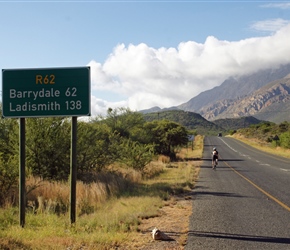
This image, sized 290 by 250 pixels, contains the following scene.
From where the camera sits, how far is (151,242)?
742 centimetres

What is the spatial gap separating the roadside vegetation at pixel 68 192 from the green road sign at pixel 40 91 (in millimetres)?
2694

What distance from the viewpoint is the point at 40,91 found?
888 centimetres

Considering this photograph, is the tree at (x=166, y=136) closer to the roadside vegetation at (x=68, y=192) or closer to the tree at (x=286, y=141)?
the roadside vegetation at (x=68, y=192)

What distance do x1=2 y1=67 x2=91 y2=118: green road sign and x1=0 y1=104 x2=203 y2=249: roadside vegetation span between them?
2.69m

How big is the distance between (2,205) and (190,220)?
5921mm

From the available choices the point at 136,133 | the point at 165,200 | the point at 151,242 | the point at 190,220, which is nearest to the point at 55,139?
the point at 165,200

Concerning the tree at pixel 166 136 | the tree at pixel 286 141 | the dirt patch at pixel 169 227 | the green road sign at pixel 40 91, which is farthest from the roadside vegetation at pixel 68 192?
the tree at pixel 286 141

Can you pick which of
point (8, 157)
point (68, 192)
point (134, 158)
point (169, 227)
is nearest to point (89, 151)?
point (8, 157)

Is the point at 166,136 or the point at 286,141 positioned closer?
the point at 166,136

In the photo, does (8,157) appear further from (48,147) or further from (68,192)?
(68,192)

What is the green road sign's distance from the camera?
8.83 metres

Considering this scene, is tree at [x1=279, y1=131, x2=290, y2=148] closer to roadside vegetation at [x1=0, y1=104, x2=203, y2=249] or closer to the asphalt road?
roadside vegetation at [x1=0, y1=104, x2=203, y2=249]

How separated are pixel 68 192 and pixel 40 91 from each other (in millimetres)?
5275

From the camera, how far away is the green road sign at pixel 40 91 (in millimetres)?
8828
